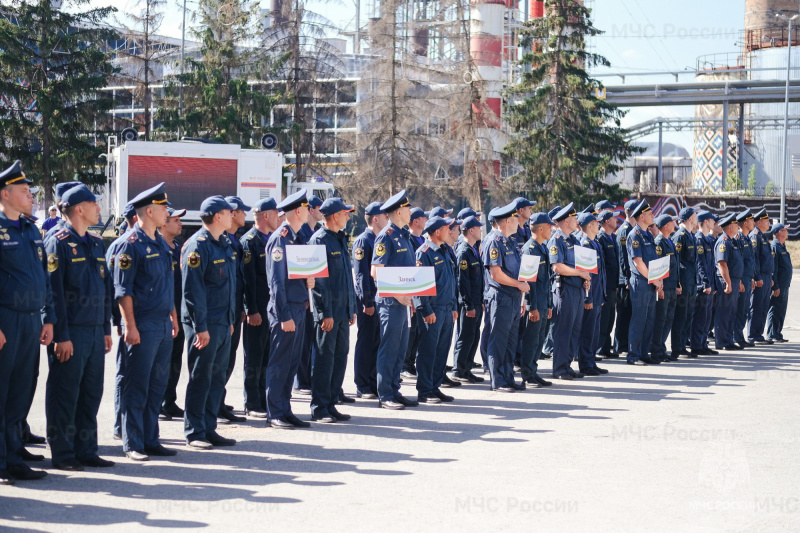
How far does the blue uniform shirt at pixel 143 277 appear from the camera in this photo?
25.6 feet

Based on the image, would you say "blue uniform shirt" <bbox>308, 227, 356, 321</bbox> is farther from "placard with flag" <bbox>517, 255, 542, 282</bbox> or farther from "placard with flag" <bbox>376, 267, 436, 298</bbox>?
"placard with flag" <bbox>517, 255, 542, 282</bbox>

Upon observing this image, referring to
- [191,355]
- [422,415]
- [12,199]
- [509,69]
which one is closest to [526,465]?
[422,415]

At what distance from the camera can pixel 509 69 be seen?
5394cm

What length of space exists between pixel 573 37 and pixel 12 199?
3538 cm

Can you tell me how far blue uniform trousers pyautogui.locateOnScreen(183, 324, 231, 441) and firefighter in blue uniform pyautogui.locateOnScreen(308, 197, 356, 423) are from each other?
129cm

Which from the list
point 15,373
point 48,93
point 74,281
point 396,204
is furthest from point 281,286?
point 48,93

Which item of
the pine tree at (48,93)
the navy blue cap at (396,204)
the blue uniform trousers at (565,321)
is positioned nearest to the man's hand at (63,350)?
the navy blue cap at (396,204)

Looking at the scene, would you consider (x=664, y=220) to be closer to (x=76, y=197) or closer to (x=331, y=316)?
(x=331, y=316)

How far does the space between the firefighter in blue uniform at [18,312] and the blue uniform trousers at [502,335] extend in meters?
5.83

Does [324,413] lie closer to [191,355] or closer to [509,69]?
[191,355]

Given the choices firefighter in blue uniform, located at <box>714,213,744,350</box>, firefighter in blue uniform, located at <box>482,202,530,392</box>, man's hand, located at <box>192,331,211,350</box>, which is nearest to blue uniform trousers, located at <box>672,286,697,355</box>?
firefighter in blue uniform, located at <box>714,213,744,350</box>

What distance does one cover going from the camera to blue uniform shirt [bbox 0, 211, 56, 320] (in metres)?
6.95

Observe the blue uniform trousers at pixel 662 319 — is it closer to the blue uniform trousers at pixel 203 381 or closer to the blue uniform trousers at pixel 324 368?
the blue uniform trousers at pixel 324 368

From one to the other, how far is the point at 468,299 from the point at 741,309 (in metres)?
7.29
